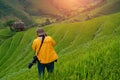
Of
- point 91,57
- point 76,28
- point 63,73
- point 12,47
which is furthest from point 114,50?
point 12,47

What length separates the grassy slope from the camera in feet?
57.4

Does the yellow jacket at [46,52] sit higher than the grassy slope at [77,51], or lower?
higher

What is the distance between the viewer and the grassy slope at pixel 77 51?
17500mm

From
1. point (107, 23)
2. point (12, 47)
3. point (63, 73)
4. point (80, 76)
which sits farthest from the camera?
point (12, 47)

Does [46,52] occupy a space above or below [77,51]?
above

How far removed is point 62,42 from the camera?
147625 mm

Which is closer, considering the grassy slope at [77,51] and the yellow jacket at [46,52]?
the grassy slope at [77,51]

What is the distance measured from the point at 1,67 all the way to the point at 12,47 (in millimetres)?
29365

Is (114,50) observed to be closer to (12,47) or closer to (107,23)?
(107,23)

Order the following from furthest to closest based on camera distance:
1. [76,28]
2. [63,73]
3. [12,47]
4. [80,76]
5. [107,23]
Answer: [12,47], [76,28], [107,23], [63,73], [80,76]

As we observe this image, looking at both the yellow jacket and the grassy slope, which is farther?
the yellow jacket

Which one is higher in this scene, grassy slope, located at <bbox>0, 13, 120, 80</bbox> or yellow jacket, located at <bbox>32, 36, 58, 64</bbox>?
yellow jacket, located at <bbox>32, 36, 58, 64</bbox>

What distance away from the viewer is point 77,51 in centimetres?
3884

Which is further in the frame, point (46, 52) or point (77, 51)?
point (77, 51)
